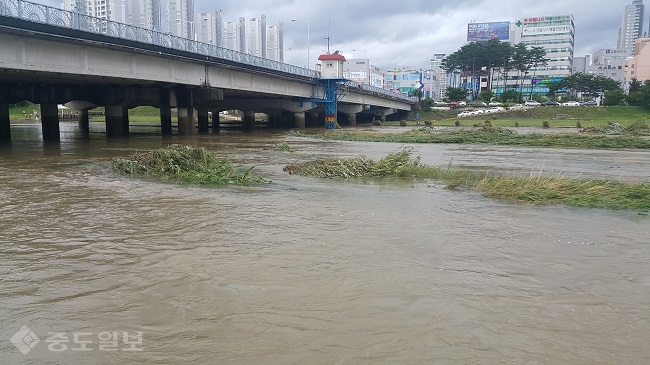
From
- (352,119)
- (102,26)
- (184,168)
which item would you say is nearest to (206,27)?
(352,119)

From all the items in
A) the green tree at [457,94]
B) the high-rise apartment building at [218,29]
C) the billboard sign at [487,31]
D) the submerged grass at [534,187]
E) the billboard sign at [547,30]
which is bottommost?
the submerged grass at [534,187]

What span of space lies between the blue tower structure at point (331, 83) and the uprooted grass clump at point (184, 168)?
144ft

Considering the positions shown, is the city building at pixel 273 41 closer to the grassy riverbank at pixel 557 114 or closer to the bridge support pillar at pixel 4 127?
the grassy riverbank at pixel 557 114

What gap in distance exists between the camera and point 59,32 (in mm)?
24359

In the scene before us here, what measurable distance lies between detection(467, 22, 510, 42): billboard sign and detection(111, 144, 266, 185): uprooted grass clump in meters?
175

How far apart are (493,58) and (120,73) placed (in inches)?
4514

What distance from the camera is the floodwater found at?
4.60 metres

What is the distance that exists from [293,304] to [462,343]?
1905 millimetres

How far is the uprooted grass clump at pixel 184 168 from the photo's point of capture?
15062mm

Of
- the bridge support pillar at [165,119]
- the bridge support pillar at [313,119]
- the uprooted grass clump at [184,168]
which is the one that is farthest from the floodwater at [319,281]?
the bridge support pillar at [313,119]

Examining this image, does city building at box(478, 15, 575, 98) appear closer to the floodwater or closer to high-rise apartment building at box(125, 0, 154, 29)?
high-rise apartment building at box(125, 0, 154, 29)

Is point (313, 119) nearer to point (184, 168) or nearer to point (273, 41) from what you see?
point (273, 41)

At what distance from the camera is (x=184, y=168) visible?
16.1 meters

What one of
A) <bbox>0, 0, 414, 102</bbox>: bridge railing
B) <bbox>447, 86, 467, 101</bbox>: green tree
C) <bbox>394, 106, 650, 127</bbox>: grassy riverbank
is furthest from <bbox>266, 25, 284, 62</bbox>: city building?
<bbox>0, 0, 414, 102</bbox>: bridge railing
